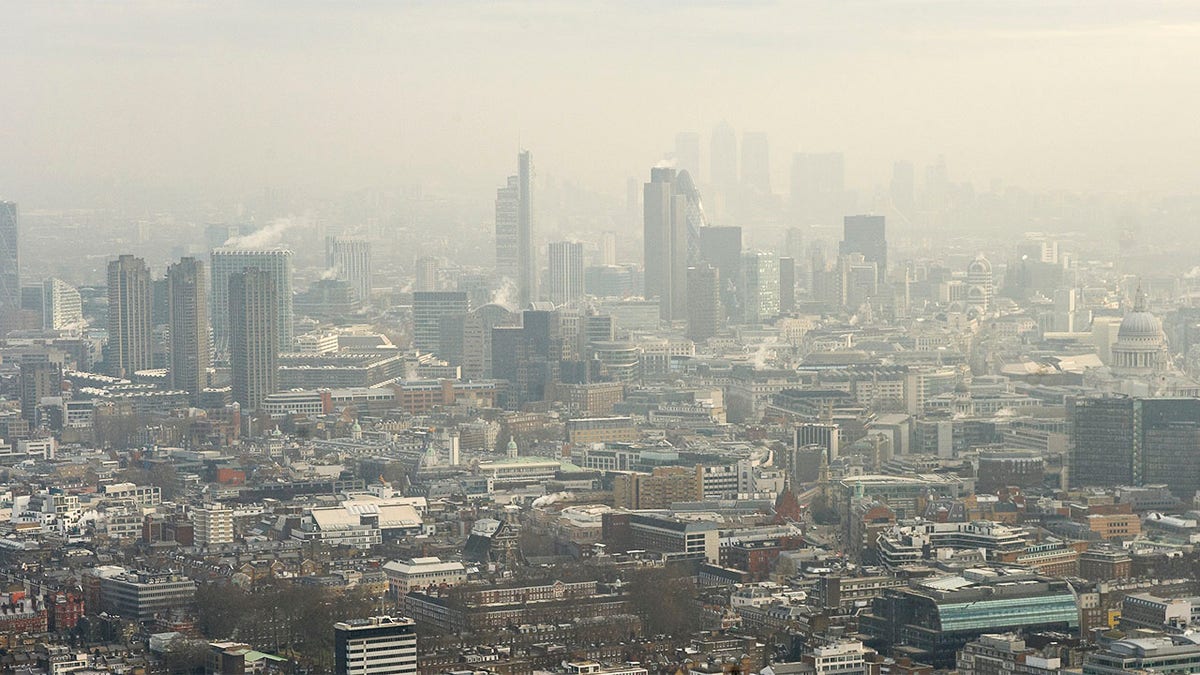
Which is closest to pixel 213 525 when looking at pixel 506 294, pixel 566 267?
pixel 506 294

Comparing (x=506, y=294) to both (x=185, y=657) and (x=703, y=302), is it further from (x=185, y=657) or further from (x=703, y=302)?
(x=185, y=657)

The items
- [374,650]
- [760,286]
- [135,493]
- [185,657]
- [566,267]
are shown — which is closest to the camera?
[374,650]

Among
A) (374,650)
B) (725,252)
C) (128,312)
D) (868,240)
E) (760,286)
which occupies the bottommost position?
(374,650)

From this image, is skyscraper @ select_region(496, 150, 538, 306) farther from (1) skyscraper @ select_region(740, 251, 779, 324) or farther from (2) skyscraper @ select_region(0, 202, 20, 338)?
(2) skyscraper @ select_region(0, 202, 20, 338)

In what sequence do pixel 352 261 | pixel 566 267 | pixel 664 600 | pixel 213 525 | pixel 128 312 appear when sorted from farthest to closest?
pixel 566 267 < pixel 352 261 < pixel 128 312 < pixel 213 525 < pixel 664 600

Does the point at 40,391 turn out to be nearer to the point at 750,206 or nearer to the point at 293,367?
the point at 293,367

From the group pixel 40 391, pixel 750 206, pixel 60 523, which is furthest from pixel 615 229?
pixel 60 523

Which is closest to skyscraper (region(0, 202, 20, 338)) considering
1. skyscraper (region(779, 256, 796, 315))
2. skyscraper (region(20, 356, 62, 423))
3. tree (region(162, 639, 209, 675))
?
skyscraper (region(20, 356, 62, 423))
